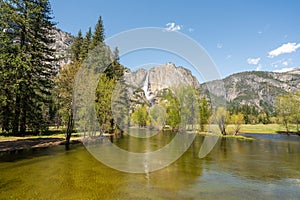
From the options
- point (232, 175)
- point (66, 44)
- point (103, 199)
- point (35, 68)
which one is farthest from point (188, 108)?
point (66, 44)

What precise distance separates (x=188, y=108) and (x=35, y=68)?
111 feet

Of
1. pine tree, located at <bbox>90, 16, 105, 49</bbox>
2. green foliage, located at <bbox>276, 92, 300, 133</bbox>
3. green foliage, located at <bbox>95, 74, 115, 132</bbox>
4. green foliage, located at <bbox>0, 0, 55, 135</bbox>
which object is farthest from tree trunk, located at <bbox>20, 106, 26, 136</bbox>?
green foliage, located at <bbox>276, 92, 300, 133</bbox>

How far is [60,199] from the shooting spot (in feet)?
23.8

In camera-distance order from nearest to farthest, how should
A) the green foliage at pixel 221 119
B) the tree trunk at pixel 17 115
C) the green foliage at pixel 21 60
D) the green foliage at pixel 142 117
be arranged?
the green foliage at pixel 21 60, the tree trunk at pixel 17 115, the green foliage at pixel 221 119, the green foliage at pixel 142 117

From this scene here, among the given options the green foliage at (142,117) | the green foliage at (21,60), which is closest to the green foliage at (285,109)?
the green foliage at (142,117)

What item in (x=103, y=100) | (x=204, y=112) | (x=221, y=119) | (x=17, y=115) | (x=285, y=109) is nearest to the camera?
(x=17, y=115)

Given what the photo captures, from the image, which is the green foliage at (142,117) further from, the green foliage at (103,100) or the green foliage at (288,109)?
the green foliage at (103,100)

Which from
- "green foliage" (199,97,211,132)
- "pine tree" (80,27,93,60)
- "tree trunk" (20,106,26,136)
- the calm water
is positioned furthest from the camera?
"green foliage" (199,97,211,132)

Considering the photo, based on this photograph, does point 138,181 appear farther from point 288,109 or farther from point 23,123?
point 288,109

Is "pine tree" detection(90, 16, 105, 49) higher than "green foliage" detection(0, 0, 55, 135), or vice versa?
"pine tree" detection(90, 16, 105, 49)

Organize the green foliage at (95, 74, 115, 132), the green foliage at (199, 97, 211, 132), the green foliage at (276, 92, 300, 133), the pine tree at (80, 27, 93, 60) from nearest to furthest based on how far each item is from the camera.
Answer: the green foliage at (95, 74, 115, 132), the pine tree at (80, 27, 93, 60), the green foliage at (199, 97, 211, 132), the green foliage at (276, 92, 300, 133)

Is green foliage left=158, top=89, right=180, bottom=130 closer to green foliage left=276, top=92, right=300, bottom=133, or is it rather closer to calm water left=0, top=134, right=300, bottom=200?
green foliage left=276, top=92, right=300, bottom=133

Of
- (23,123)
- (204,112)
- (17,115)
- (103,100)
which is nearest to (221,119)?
(204,112)

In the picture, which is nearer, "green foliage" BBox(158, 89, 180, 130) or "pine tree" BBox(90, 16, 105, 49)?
"pine tree" BBox(90, 16, 105, 49)
